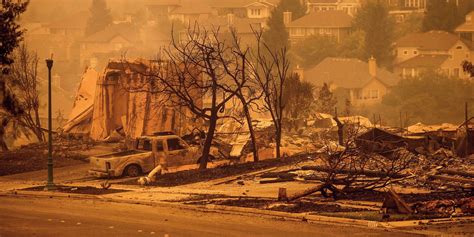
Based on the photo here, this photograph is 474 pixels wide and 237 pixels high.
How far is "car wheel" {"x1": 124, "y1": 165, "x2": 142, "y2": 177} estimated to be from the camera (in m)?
41.1

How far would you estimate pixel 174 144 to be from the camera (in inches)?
1703

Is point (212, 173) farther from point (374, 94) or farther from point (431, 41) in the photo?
point (431, 41)

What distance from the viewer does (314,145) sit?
2133 inches

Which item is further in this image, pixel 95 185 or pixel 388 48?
pixel 388 48

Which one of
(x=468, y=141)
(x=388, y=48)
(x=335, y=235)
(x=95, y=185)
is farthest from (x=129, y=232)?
(x=388, y=48)

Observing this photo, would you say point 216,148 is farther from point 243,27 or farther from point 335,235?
point 243,27

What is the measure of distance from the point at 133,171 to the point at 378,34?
125871 millimetres

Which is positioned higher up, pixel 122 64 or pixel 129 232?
pixel 122 64

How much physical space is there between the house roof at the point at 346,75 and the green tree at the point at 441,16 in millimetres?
23276

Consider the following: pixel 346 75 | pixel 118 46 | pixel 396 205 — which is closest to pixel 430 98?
pixel 346 75

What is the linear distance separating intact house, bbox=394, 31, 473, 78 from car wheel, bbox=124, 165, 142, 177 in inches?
4074

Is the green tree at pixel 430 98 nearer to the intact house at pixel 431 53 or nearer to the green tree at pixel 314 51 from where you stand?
the intact house at pixel 431 53

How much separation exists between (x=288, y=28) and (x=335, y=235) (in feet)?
531

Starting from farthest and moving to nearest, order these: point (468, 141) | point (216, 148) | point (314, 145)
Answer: point (314, 145)
point (216, 148)
point (468, 141)
